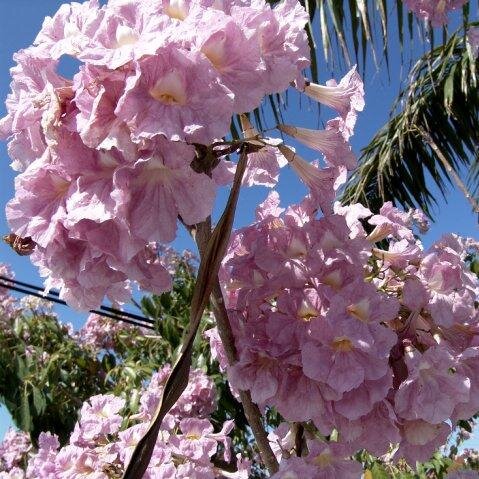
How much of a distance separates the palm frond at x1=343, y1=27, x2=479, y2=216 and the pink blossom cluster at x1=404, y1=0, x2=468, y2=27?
5.63ft

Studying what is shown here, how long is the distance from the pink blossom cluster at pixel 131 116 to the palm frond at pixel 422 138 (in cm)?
352

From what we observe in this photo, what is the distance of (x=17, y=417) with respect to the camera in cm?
277

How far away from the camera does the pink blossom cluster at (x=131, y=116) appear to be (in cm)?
48

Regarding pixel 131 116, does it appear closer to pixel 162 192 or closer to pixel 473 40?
pixel 162 192

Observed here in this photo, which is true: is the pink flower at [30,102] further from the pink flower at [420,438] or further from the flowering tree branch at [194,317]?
the pink flower at [420,438]

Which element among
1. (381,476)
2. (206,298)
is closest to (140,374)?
(381,476)

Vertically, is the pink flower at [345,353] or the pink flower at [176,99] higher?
the pink flower at [176,99]

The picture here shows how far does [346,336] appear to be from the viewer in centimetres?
60

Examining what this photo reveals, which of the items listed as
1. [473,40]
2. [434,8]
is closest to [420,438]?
[434,8]

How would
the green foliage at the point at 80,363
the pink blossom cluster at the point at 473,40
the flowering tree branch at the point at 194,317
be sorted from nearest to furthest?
the flowering tree branch at the point at 194,317, the green foliage at the point at 80,363, the pink blossom cluster at the point at 473,40

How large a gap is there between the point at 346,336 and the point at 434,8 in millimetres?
1832

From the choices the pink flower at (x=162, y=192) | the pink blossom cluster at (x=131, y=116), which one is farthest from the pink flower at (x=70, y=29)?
the pink flower at (x=162, y=192)

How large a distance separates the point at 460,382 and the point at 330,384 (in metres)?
0.14

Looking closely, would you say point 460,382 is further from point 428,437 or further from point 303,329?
point 303,329
